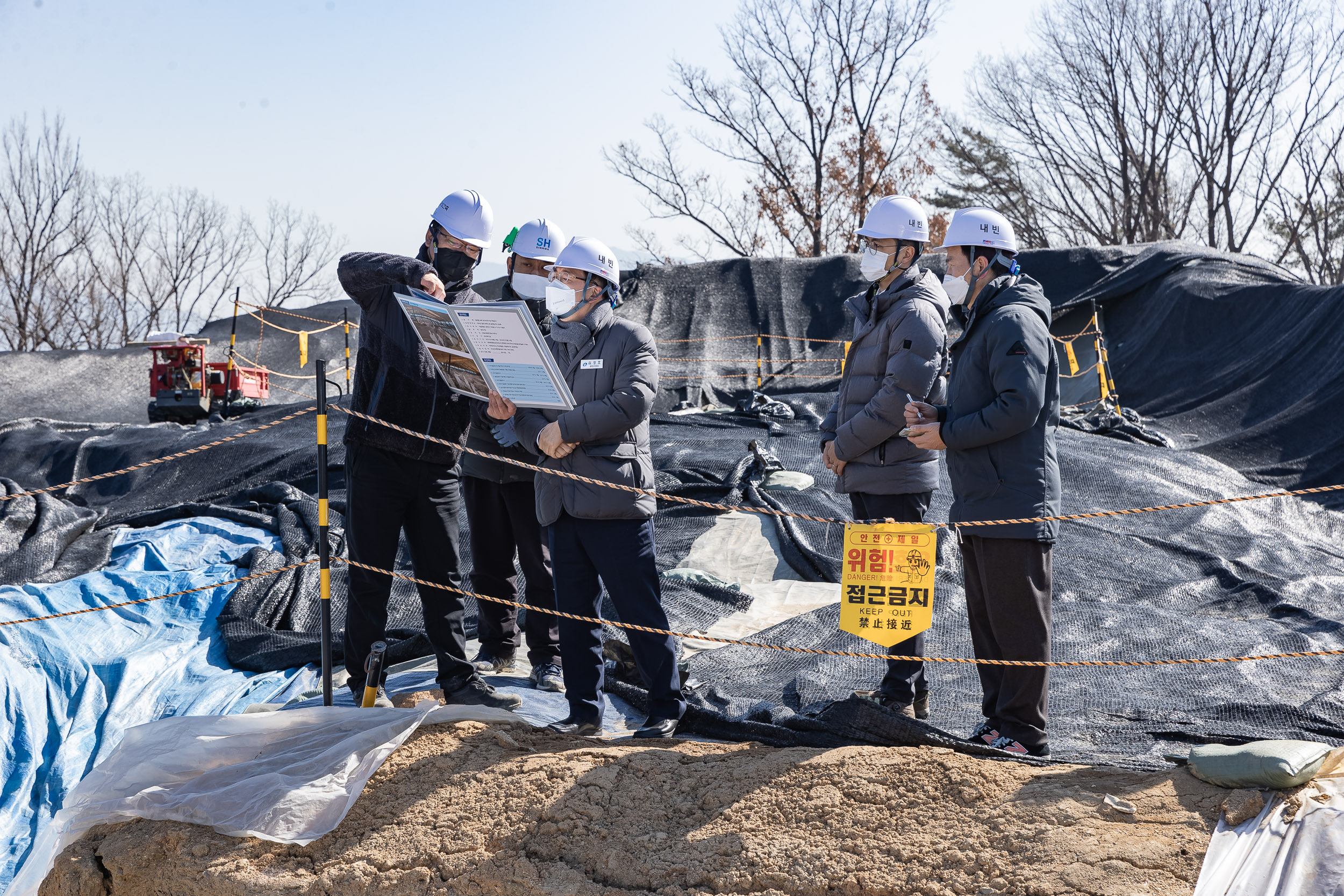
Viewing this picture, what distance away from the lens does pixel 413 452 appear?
356 centimetres

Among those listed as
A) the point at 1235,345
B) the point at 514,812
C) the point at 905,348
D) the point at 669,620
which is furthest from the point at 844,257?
the point at 514,812

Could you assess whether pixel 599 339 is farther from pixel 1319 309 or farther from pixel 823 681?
pixel 1319 309

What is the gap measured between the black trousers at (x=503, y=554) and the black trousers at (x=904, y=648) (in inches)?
55.3

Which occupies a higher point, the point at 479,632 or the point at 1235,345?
the point at 1235,345

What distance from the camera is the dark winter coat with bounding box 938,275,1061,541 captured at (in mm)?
2938

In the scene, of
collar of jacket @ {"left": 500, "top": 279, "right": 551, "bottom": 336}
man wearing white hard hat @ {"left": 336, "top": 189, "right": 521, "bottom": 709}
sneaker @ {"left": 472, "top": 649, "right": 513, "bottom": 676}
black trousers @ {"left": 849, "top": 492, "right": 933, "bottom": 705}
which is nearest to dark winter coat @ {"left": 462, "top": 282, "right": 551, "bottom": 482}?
collar of jacket @ {"left": 500, "top": 279, "right": 551, "bottom": 336}

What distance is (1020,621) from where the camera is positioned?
2.98 metres

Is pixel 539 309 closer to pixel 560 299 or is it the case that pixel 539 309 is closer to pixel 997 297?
pixel 560 299

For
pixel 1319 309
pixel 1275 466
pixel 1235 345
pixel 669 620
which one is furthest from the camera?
pixel 1235 345

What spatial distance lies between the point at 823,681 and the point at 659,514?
2.56m

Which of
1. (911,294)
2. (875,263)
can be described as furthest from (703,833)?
(875,263)

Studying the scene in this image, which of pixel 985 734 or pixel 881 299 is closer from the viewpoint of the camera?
pixel 985 734

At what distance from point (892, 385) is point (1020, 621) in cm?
90

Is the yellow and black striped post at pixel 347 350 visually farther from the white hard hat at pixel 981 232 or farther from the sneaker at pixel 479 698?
the white hard hat at pixel 981 232
